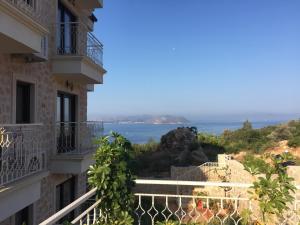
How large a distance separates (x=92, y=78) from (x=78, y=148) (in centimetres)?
220

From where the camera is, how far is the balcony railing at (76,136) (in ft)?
32.4

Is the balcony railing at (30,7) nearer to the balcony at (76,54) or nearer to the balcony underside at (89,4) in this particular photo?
the balcony at (76,54)

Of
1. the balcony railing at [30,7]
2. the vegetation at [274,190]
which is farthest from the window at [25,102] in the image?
the vegetation at [274,190]

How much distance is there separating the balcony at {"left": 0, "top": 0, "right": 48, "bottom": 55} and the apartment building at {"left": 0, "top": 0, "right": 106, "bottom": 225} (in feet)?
0.05

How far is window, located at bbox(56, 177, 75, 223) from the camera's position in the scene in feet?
33.3

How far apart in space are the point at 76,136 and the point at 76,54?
9.07 ft

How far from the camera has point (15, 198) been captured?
569 cm

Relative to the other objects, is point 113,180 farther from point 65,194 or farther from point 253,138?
point 253,138

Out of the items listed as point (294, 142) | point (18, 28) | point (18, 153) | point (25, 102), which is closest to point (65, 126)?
point (25, 102)

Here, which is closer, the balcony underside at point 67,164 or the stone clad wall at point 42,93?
the stone clad wall at point 42,93

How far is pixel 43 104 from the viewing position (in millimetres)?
8672

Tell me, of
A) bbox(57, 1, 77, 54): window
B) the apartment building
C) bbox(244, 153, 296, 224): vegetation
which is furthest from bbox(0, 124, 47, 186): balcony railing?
bbox(244, 153, 296, 224): vegetation

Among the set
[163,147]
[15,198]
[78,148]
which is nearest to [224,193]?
[78,148]

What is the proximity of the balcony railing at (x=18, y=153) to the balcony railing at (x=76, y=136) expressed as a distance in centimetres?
250
